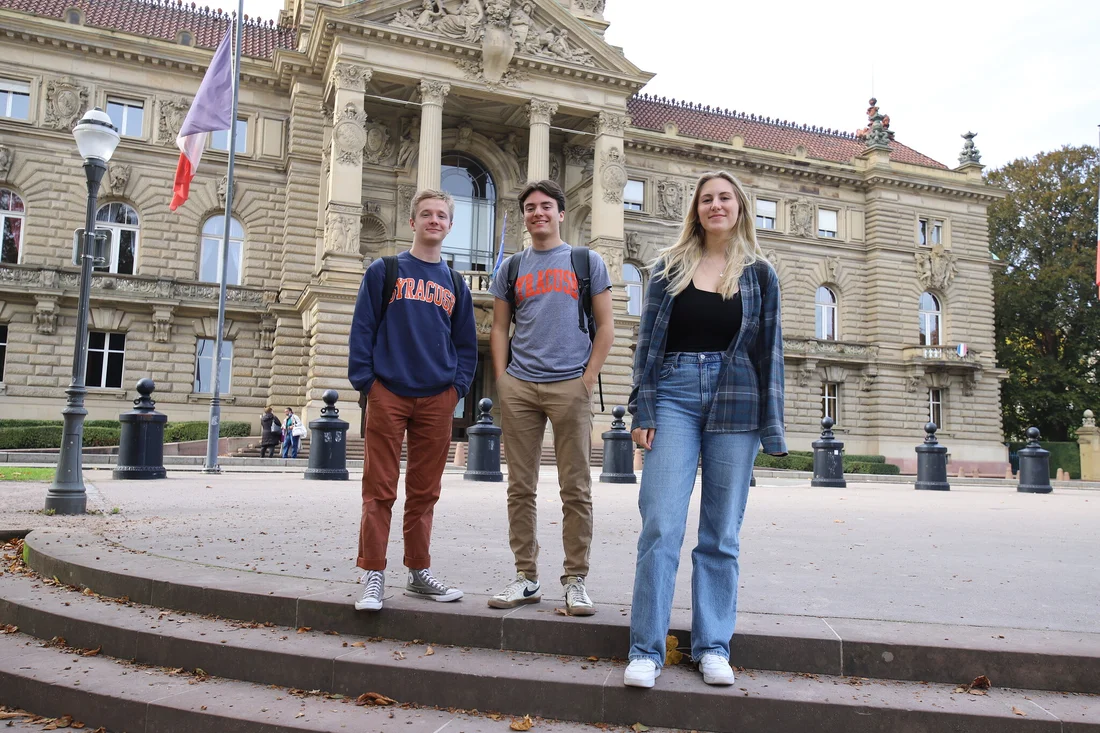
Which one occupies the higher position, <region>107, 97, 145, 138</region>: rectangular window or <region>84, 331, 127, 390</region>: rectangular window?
<region>107, 97, 145, 138</region>: rectangular window

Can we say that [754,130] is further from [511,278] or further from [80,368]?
[511,278]

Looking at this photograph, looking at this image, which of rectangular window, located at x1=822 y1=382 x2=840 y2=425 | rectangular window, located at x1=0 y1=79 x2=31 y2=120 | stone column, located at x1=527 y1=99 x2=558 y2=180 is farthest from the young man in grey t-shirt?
rectangular window, located at x1=822 y1=382 x2=840 y2=425

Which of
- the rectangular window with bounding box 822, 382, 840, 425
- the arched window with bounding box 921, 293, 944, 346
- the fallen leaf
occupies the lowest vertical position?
the fallen leaf

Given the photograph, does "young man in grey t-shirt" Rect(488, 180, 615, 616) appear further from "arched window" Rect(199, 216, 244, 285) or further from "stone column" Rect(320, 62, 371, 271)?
"arched window" Rect(199, 216, 244, 285)

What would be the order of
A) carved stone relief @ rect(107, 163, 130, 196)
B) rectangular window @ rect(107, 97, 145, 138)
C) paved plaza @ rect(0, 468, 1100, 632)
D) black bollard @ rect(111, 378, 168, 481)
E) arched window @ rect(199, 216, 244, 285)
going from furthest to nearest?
arched window @ rect(199, 216, 244, 285)
rectangular window @ rect(107, 97, 145, 138)
carved stone relief @ rect(107, 163, 130, 196)
black bollard @ rect(111, 378, 168, 481)
paved plaza @ rect(0, 468, 1100, 632)

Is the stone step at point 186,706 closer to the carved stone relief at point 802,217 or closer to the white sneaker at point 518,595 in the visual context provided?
the white sneaker at point 518,595

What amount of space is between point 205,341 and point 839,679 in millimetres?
30468

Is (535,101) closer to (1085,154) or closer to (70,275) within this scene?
(70,275)

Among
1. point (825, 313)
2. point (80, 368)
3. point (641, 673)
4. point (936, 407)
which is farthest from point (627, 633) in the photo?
point (936, 407)

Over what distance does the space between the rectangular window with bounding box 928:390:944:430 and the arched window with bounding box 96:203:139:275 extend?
118 ft

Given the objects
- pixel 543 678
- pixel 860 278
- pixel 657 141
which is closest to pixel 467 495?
pixel 543 678

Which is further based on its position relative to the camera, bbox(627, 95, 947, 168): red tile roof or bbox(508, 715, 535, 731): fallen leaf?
bbox(627, 95, 947, 168): red tile roof

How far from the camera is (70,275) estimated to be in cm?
2895

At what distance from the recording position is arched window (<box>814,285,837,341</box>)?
42.0 metres
